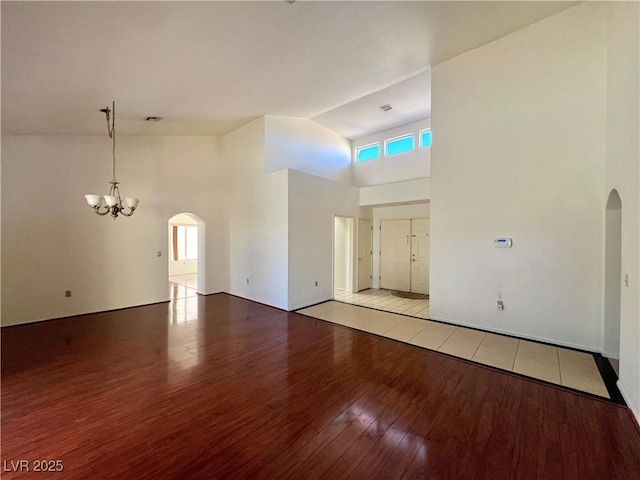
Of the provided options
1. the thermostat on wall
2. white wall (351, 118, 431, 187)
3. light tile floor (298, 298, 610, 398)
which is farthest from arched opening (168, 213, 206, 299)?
the thermostat on wall

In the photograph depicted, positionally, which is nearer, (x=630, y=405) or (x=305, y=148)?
(x=630, y=405)

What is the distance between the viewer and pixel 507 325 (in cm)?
401

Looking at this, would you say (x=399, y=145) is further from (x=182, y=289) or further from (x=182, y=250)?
(x=182, y=250)

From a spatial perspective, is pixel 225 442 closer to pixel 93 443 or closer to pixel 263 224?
pixel 93 443

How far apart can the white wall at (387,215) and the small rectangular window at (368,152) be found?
1.54 metres

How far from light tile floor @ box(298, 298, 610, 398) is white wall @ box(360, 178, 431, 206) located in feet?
8.36

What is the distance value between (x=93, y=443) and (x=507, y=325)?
4.94m

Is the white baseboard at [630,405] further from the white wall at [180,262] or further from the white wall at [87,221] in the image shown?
the white wall at [180,262]

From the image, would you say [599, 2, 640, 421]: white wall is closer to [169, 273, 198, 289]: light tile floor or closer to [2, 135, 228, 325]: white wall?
[2, 135, 228, 325]: white wall

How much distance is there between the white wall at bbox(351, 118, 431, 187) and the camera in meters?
6.88

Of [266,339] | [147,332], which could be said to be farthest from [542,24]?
[147,332]

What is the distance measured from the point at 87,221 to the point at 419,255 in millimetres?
7482

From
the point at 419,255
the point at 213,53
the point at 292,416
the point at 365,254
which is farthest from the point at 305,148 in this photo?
the point at 292,416

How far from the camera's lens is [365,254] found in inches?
300
